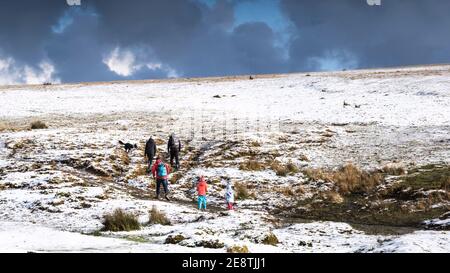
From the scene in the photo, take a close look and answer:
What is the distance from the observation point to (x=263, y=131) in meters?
39.1

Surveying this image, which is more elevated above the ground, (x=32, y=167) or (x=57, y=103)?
(x=57, y=103)

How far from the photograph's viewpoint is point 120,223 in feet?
60.8

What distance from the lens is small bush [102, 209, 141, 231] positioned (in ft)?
60.5

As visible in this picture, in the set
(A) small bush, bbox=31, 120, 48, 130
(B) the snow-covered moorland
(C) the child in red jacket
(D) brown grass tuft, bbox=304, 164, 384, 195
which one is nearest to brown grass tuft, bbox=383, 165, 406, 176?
(B) the snow-covered moorland

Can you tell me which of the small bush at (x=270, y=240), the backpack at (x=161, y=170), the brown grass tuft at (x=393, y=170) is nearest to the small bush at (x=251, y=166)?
the backpack at (x=161, y=170)

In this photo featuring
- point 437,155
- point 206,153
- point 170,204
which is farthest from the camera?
point 206,153

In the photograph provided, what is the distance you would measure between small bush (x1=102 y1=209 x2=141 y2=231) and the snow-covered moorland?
1.26 feet

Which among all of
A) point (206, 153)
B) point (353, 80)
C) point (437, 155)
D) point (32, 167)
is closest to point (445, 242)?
point (437, 155)

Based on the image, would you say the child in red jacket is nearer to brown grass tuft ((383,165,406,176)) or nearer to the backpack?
the backpack

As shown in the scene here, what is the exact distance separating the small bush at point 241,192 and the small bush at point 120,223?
25.8ft

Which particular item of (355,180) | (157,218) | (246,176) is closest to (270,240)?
(157,218)
